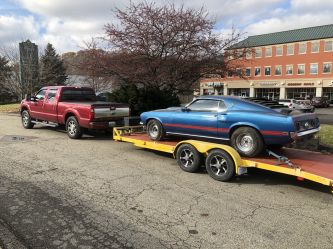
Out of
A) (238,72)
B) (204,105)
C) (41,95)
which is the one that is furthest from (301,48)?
(204,105)

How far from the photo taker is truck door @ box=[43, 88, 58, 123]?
12305 mm

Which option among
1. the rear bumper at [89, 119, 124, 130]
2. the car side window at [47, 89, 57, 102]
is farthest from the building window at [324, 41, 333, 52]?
the car side window at [47, 89, 57, 102]

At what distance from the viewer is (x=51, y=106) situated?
12.4m

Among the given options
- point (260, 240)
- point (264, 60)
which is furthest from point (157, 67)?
point (264, 60)

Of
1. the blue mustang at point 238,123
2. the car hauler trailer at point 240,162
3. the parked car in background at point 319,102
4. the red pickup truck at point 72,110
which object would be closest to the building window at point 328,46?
the parked car in background at point 319,102

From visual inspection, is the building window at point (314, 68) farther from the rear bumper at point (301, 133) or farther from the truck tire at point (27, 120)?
the rear bumper at point (301, 133)

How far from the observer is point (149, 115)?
8.65 m

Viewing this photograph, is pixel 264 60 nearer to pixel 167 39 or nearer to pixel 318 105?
pixel 318 105

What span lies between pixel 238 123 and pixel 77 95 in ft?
25.7

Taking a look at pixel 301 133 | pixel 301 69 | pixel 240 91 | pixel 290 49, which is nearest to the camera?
pixel 301 133

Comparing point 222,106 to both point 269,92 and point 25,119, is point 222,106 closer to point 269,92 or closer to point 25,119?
point 25,119

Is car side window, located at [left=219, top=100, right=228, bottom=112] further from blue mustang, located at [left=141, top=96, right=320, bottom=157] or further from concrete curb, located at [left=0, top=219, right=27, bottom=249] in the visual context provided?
concrete curb, located at [left=0, top=219, right=27, bottom=249]

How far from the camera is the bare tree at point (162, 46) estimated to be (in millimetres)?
13578

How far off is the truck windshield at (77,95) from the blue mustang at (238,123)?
5478mm
